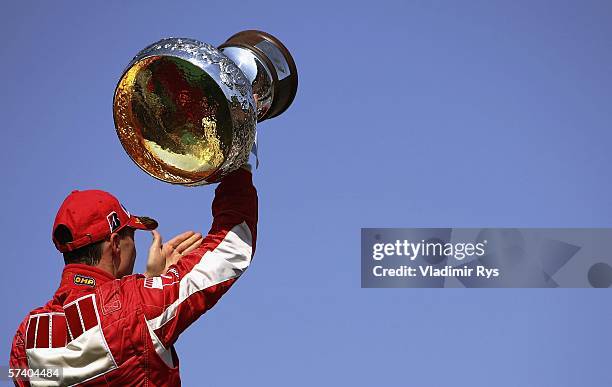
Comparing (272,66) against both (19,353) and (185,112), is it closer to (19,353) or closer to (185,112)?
(185,112)

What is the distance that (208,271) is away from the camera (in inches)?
179

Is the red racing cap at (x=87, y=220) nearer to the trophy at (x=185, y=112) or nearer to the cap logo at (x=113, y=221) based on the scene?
the cap logo at (x=113, y=221)

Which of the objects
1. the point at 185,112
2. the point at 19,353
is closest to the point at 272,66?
the point at 185,112

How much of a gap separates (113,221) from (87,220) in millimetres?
120

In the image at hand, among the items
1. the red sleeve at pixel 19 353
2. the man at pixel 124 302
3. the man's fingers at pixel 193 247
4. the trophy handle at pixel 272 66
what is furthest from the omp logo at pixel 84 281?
the trophy handle at pixel 272 66

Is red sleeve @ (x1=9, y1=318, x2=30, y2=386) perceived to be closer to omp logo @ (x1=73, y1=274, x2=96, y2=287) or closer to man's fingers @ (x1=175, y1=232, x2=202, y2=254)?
omp logo @ (x1=73, y1=274, x2=96, y2=287)

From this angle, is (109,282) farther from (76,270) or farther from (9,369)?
(9,369)

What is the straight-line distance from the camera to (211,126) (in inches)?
180

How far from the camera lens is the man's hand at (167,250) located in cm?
505

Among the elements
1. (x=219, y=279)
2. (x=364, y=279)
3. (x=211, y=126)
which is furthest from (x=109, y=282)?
(x=364, y=279)

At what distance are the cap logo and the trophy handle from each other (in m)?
0.82

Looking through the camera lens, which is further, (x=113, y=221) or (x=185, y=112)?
(x=113, y=221)

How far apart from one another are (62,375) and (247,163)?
1.18 m

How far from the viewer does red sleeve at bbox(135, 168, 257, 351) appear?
455 centimetres
